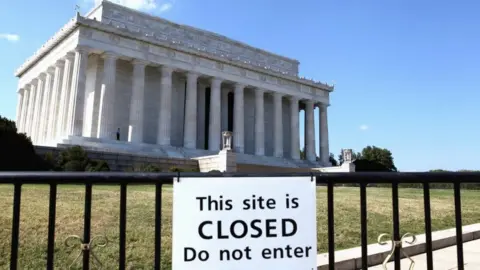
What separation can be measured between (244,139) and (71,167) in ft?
112

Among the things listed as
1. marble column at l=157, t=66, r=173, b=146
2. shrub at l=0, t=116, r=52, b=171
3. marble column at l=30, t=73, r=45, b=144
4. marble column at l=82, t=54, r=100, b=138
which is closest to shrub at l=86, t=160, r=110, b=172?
shrub at l=0, t=116, r=52, b=171

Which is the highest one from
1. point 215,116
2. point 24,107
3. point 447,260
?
point 24,107

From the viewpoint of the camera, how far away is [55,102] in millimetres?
48344

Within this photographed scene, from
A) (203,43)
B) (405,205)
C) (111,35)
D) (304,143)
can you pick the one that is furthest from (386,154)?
(405,205)

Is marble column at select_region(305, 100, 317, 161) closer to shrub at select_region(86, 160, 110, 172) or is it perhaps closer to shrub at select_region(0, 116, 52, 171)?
shrub at select_region(86, 160, 110, 172)

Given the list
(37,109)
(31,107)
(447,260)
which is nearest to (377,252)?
(447,260)

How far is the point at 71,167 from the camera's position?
1114 inches

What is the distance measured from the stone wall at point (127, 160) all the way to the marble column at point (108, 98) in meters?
8.07

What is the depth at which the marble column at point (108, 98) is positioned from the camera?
44.5m

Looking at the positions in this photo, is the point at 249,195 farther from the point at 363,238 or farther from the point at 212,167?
the point at 212,167

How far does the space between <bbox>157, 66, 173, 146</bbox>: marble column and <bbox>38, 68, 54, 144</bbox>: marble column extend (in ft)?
45.7

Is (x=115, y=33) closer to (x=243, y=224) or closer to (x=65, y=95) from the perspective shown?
(x=65, y=95)

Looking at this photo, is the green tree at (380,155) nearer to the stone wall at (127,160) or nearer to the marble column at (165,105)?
the marble column at (165,105)

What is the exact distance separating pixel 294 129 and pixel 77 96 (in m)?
31.4
